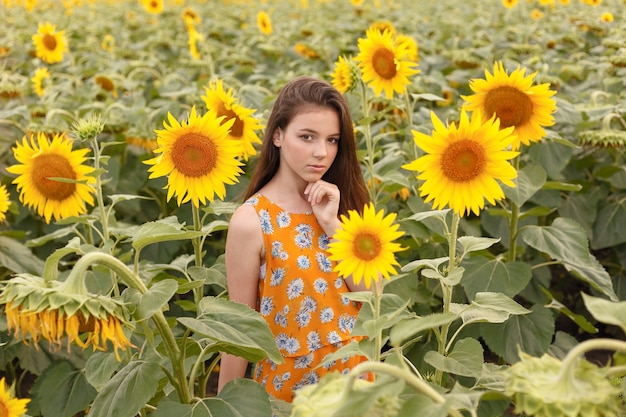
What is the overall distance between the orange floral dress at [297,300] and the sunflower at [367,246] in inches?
20.2

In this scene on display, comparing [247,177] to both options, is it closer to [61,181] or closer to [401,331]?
[61,181]

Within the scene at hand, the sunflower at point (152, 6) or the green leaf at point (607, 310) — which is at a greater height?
the sunflower at point (152, 6)

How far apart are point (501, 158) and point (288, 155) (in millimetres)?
531

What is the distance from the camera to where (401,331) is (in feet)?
3.71

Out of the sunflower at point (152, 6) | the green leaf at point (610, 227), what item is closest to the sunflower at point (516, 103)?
the green leaf at point (610, 227)

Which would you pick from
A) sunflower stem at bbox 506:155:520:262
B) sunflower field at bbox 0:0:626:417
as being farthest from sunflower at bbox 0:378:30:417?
sunflower stem at bbox 506:155:520:262

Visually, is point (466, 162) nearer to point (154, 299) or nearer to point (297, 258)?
point (297, 258)

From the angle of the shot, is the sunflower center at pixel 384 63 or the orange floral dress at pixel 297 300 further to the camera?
the sunflower center at pixel 384 63

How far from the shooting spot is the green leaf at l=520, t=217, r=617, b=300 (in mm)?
2350

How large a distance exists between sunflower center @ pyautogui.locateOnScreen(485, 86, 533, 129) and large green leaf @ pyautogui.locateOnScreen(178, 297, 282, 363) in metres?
0.85

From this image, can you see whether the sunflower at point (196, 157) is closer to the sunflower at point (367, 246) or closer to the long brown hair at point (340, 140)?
the long brown hair at point (340, 140)

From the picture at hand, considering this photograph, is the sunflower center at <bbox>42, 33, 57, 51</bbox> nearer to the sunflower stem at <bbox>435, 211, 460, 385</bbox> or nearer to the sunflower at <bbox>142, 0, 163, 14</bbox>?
the sunflower at <bbox>142, 0, 163, 14</bbox>

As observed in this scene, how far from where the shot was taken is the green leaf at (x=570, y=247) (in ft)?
7.71

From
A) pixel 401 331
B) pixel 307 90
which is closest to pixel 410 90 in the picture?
pixel 307 90
